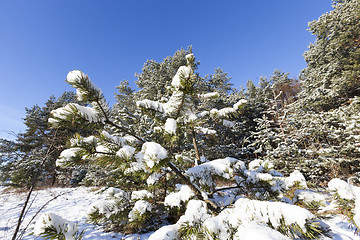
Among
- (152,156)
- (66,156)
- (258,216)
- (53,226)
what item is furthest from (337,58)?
(53,226)

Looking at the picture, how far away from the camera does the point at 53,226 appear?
73cm

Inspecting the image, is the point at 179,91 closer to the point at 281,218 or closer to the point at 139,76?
the point at 281,218

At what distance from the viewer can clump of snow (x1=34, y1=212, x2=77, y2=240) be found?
71 cm

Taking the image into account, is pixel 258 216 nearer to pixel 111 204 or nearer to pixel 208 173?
pixel 208 173

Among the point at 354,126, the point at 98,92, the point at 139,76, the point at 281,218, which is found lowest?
the point at 281,218

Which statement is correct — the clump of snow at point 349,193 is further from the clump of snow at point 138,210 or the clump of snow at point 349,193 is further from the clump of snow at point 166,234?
the clump of snow at point 138,210

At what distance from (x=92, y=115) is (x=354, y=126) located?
9.68 metres

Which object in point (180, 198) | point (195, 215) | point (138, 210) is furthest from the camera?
point (180, 198)

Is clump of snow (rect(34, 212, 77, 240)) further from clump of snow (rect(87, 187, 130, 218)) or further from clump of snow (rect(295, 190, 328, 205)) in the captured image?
clump of snow (rect(295, 190, 328, 205))

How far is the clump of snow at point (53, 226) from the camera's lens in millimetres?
712

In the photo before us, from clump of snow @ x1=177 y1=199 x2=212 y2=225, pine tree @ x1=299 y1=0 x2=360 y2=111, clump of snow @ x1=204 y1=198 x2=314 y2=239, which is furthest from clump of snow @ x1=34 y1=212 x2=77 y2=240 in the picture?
pine tree @ x1=299 y1=0 x2=360 y2=111

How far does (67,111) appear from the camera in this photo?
2.72 feet

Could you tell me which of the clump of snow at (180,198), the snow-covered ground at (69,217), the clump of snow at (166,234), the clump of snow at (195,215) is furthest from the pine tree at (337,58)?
the clump of snow at (166,234)

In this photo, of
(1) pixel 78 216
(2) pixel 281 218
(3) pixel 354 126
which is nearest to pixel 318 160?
(3) pixel 354 126
